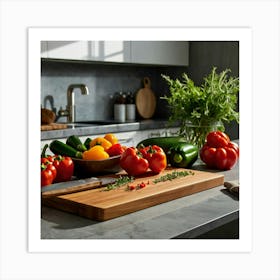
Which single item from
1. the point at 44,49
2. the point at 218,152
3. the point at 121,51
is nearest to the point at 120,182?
the point at 218,152

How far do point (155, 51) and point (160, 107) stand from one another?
0.70 meters

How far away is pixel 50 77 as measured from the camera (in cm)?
364

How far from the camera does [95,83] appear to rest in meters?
3.99

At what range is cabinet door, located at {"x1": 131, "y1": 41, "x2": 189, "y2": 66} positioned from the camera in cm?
384

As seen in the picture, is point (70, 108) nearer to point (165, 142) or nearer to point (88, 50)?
point (88, 50)

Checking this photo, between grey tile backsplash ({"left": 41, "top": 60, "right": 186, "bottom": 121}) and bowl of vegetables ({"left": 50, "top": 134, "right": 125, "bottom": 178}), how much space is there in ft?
6.68

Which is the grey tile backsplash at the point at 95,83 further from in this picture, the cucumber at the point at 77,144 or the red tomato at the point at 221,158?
the red tomato at the point at 221,158

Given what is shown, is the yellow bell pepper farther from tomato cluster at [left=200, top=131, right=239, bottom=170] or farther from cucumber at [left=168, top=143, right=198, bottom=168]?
tomato cluster at [left=200, top=131, right=239, bottom=170]

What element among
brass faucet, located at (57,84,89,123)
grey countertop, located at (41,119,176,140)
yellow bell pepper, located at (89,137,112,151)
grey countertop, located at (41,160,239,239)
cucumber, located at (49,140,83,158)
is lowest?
grey countertop, located at (41,160,239,239)

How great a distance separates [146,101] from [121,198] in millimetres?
3156

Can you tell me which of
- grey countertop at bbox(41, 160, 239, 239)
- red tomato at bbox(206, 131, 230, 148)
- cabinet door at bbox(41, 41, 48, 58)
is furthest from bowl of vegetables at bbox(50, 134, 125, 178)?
cabinet door at bbox(41, 41, 48, 58)
